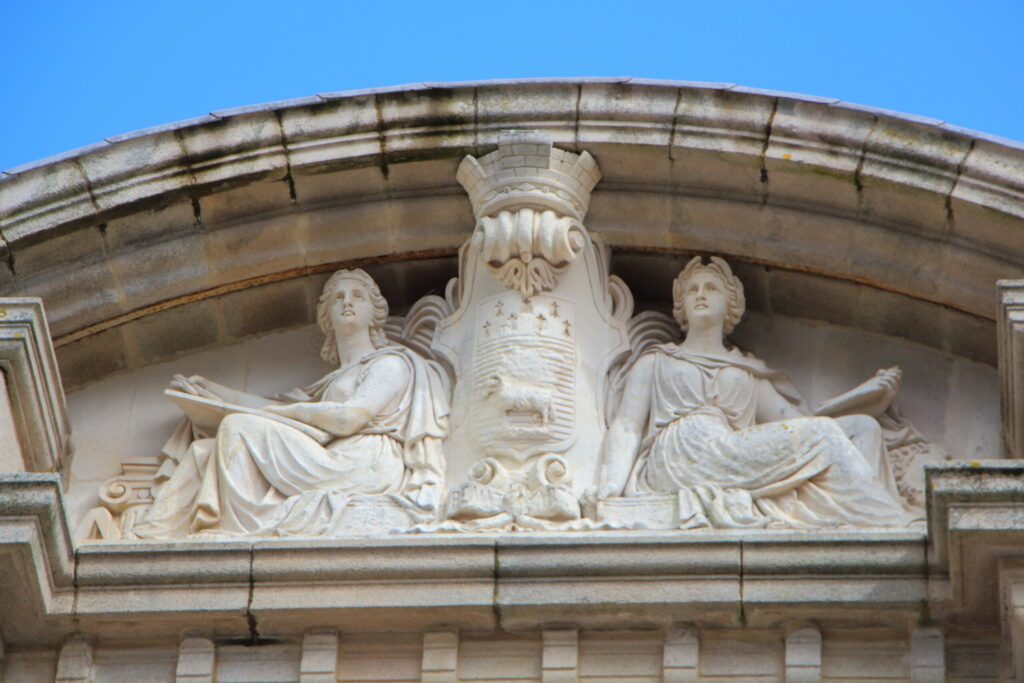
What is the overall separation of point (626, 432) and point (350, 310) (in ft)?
5.35

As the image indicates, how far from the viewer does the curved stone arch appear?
537 inches

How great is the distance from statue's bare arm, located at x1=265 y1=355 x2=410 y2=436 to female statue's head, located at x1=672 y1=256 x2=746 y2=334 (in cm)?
143

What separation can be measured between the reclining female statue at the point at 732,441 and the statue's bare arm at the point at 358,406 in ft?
3.57

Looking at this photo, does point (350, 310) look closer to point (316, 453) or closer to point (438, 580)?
point (316, 453)

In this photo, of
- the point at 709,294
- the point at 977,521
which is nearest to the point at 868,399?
the point at 709,294

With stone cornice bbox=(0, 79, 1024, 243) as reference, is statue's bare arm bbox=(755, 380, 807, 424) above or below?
below

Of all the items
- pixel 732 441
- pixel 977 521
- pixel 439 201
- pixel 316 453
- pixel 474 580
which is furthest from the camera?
pixel 439 201

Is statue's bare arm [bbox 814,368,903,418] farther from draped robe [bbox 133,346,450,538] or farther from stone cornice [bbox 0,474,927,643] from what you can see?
draped robe [bbox 133,346,450,538]

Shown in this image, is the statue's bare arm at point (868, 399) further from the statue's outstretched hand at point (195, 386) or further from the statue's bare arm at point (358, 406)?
the statue's outstretched hand at point (195, 386)

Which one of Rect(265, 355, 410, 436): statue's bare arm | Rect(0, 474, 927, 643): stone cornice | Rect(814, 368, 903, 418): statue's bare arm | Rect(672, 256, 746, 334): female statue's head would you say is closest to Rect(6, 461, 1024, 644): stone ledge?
Rect(0, 474, 927, 643): stone cornice

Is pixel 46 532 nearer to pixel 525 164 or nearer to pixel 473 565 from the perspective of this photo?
pixel 473 565

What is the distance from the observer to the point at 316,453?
13000mm

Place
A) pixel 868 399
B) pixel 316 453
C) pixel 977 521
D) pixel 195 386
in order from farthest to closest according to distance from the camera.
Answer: pixel 195 386, pixel 868 399, pixel 316 453, pixel 977 521

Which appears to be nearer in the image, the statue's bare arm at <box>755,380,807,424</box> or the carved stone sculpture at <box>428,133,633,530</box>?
the carved stone sculpture at <box>428,133,633,530</box>
